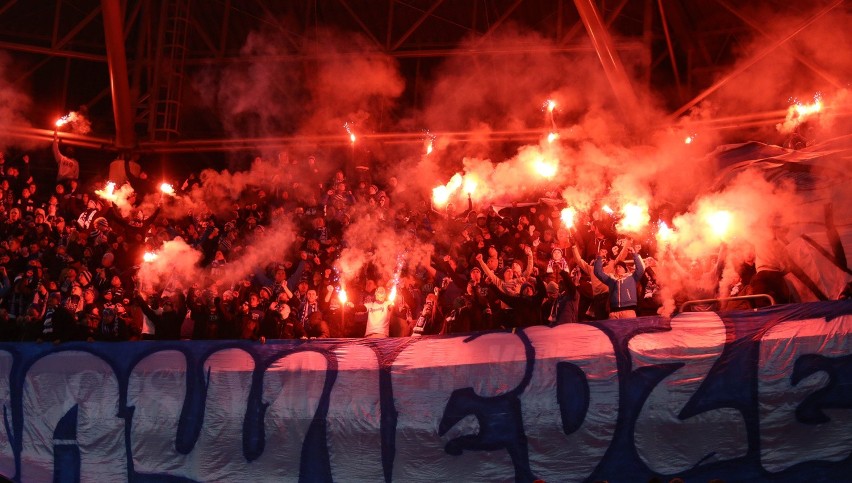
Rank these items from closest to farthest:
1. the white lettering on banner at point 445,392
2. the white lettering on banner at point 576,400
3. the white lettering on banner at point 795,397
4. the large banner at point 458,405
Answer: the white lettering on banner at point 795,397, the large banner at point 458,405, the white lettering on banner at point 576,400, the white lettering on banner at point 445,392

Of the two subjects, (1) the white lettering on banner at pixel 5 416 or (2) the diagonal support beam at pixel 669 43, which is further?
(2) the diagonal support beam at pixel 669 43

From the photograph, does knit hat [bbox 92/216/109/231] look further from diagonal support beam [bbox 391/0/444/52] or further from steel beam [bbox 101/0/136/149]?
diagonal support beam [bbox 391/0/444/52]

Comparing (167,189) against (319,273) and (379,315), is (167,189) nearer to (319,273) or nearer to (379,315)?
(319,273)

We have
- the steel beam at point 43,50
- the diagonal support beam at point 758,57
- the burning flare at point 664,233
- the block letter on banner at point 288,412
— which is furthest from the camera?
the steel beam at point 43,50

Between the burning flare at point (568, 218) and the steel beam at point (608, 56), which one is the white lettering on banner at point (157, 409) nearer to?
the burning flare at point (568, 218)

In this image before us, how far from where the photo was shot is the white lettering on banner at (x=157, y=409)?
22.0ft

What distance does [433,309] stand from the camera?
8.39 metres

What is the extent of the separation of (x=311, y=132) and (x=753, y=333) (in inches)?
369

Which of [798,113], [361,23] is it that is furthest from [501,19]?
[798,113]

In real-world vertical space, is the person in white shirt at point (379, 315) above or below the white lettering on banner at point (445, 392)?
above

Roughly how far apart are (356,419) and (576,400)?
1.80 meters

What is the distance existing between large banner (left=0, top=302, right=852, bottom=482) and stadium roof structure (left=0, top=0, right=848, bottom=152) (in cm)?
627

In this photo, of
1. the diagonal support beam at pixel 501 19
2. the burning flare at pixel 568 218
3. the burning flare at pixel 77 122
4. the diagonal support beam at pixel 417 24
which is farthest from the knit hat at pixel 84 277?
the diagonal support beam at pixel 501 19

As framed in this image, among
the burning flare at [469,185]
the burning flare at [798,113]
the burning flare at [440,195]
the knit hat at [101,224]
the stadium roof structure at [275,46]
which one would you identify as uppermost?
the stadium roof structure at [275,46]
